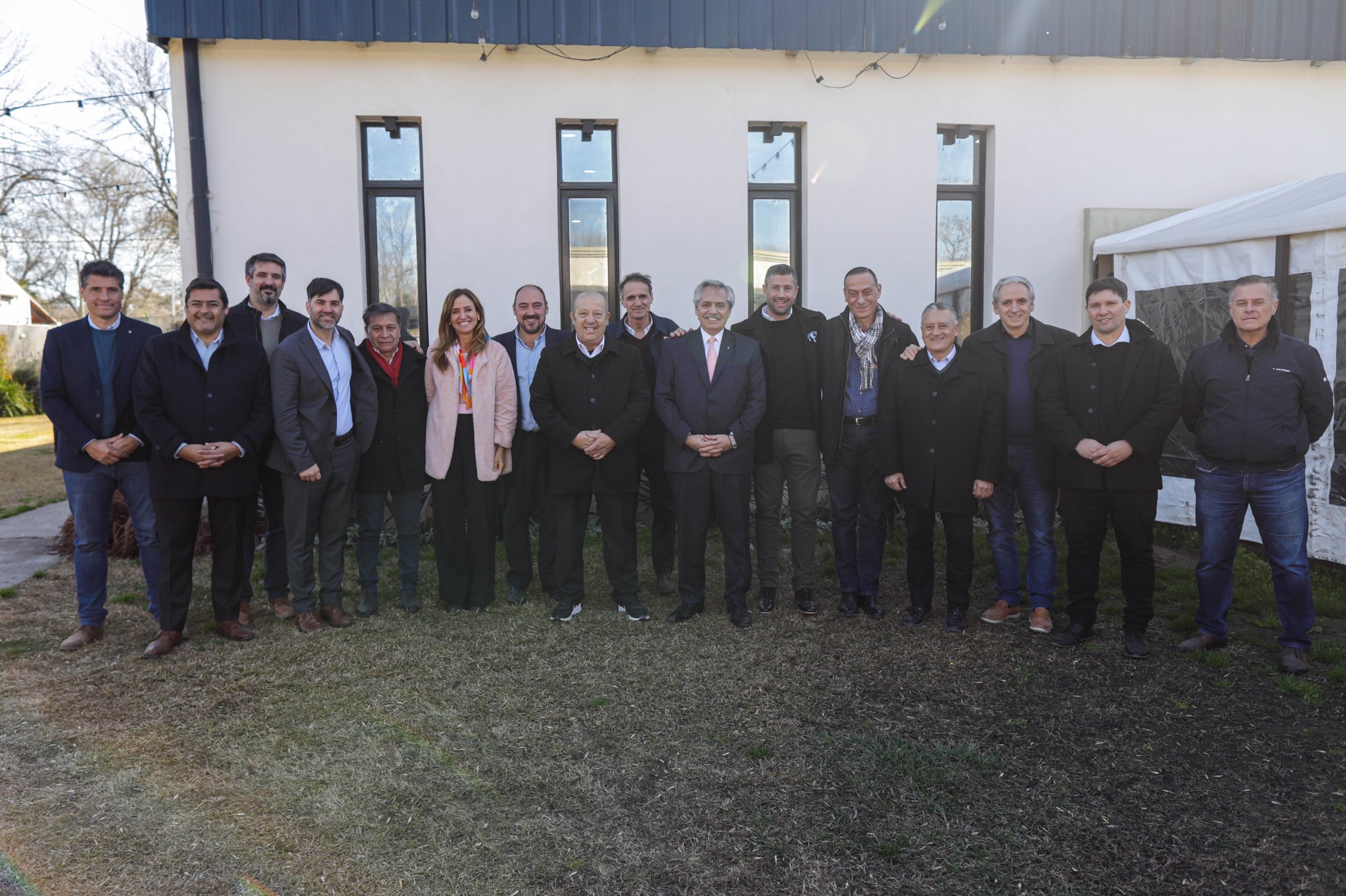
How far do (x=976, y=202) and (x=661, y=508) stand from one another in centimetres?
437

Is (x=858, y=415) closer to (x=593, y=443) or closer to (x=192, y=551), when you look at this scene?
(x=593, y=443)

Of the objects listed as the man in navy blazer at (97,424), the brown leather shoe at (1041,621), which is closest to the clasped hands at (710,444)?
the brown leather shoe at (1041,621)

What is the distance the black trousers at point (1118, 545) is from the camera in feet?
14.2

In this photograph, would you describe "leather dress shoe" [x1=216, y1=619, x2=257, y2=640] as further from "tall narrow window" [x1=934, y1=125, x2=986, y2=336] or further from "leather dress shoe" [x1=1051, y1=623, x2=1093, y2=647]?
"tall narrow window" [x1=934, y1=125, x2=986, y2=336]

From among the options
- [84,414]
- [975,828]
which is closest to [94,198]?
[84,414]

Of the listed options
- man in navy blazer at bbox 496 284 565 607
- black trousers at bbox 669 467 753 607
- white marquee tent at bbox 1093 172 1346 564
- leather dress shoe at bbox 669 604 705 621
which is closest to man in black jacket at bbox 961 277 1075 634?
black trousers at bbox 669 467 753 607

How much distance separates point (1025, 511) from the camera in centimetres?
484

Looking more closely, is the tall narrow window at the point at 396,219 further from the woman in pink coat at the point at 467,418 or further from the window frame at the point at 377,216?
the woman in pink coat at the point at 467,418

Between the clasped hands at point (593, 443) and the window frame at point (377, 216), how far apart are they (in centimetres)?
291

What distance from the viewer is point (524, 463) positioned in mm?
5184

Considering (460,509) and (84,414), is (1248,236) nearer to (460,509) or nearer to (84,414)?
(460,509)

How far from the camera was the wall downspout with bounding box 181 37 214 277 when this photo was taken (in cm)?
673

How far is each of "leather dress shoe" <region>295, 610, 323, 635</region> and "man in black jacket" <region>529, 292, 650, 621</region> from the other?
1.30 metres

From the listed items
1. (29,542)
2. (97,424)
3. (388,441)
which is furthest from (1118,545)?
(29,542)
